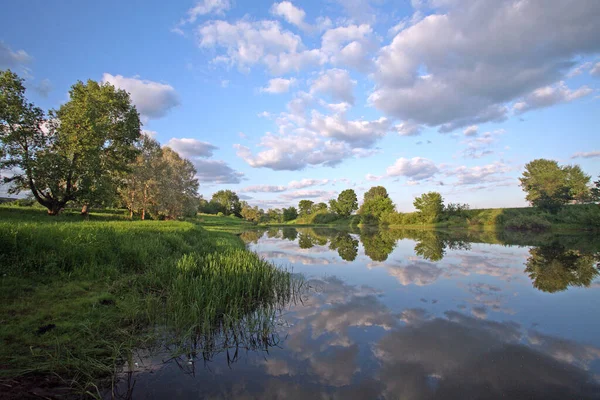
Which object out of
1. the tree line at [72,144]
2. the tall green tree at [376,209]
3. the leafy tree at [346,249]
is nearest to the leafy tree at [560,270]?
the leafy tree at [346,249]

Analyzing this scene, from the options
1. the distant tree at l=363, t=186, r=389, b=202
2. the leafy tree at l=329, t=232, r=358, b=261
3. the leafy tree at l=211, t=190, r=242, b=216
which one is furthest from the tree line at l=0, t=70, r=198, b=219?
the distant tree at l=363, t=186, r=389, b=202

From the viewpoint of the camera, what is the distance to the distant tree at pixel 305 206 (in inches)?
4960

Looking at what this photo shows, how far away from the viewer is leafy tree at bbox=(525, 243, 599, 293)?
36.7 feet

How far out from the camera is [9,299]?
633 cm

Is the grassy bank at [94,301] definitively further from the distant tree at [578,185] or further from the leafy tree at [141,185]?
the distant tree at [578,185]

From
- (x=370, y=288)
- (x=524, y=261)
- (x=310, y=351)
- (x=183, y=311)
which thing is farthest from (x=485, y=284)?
(x=183, y=311)

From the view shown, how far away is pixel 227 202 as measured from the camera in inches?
4444

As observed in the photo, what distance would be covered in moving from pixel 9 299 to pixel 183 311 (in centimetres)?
396

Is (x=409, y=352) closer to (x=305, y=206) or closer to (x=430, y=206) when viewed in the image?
(x=430, y=206)

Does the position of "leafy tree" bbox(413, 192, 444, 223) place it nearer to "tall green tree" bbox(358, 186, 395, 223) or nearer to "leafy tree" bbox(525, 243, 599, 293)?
"tall green tree" bbox(358, 186, 395, 223)

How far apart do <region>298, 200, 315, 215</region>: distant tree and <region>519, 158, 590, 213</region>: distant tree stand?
83.2 m

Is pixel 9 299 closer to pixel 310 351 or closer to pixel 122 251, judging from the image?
pixel 122 251

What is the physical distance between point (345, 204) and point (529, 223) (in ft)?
225

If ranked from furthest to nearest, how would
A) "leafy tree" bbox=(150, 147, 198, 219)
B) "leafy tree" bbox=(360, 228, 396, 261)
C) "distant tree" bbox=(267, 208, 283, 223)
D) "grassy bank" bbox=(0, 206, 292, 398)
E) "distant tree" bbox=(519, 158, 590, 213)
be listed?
1. "distant tree" bbox=(267, 208, 283, 223)
2. "distant tree" bbox=(519, 158, 590, 213)
3. "leafy tree" bbox=(150, 147, 198, 219)
4. "leafy tree" bbox=(360, 228, 396, 261)
5. "grassy bank" bbox=(0, 206, 292, 398)
